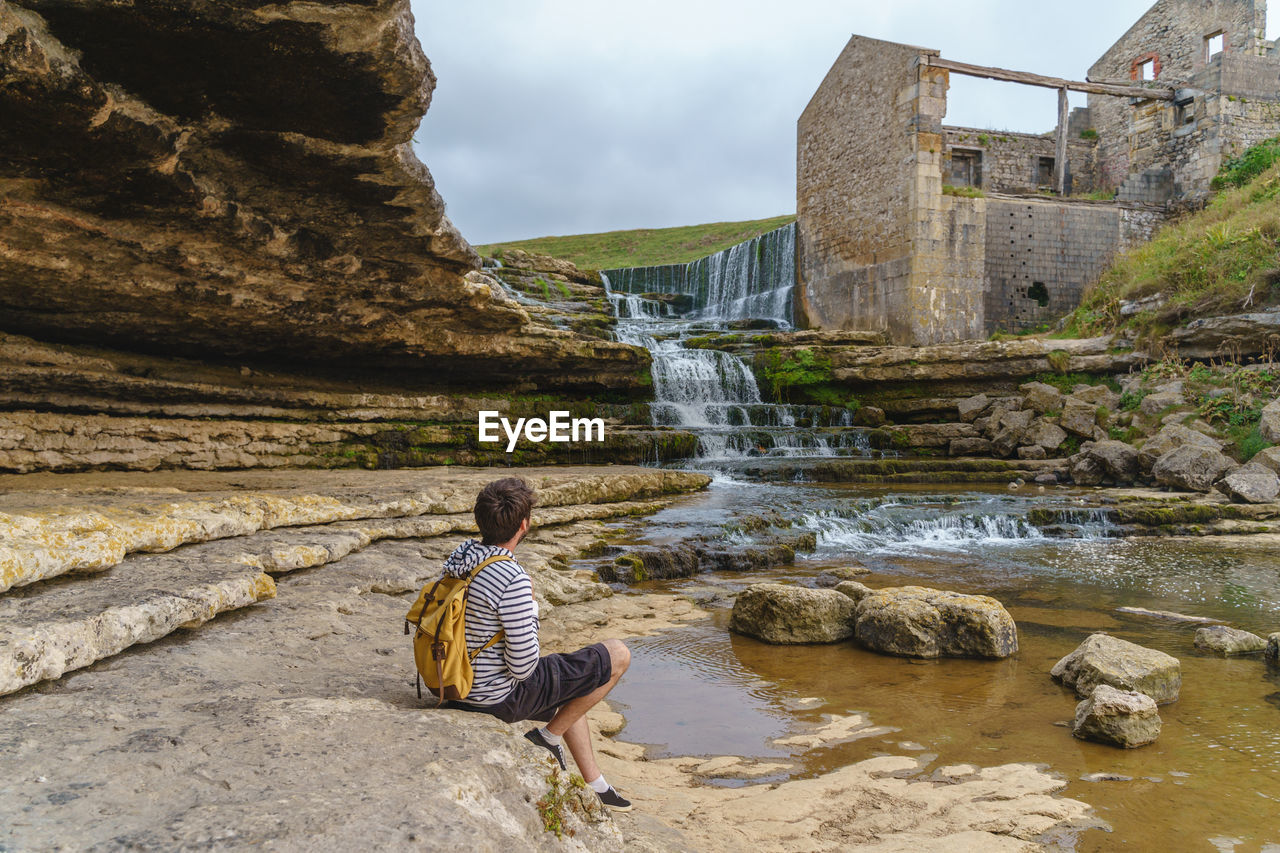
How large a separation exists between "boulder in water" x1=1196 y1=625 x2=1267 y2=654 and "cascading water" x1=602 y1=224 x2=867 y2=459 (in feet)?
30.3

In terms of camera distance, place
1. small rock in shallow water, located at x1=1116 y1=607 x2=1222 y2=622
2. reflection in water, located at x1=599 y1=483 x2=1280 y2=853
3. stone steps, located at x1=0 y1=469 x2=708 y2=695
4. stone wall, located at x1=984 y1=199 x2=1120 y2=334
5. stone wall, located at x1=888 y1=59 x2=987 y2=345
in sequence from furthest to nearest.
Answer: stone wall, located at x1=984 y1=199 x2=1120 y2=334
stone wall, located at x1=888 y1=59 x2=987 y2=345
small rock in shallow water, located at x1=1116 y1=607 x2=1222 y2=622
reflection in water, located at x1=599 y1=483 x2=1280 y2=853
stone steps, located at x1=0 y1=469 x2=708 y2=695

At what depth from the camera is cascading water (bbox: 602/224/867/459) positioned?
1454cm

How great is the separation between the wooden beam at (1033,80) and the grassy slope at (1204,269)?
3.91m

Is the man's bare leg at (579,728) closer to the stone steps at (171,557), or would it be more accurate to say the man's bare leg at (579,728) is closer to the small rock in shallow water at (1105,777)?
the stone steps at (171,557)

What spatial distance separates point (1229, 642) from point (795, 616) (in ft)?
8.77

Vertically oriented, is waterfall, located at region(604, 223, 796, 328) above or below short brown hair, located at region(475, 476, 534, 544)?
above

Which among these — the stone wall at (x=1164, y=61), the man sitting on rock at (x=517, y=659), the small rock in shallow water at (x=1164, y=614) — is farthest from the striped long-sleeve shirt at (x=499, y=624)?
the stone wall at (x=1164, y=61)

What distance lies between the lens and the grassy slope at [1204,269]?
14336 millimetres

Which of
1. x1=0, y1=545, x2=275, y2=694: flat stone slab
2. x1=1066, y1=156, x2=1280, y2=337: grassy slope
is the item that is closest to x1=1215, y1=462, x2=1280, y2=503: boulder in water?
x1=1066, y1=156, x2=1280, y2=337: grassy slope

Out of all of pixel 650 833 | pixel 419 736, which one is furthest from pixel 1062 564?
pixel 419 736

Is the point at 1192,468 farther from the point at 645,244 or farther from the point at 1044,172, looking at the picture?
the point at 645,244

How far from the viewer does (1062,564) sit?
25.0 feet

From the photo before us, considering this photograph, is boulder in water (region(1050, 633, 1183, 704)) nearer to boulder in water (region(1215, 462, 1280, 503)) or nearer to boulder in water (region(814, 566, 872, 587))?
boulder in water (region(814, 566, 872, 587))

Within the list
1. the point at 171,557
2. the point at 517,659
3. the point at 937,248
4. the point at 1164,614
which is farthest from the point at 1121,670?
the point at 937,248
